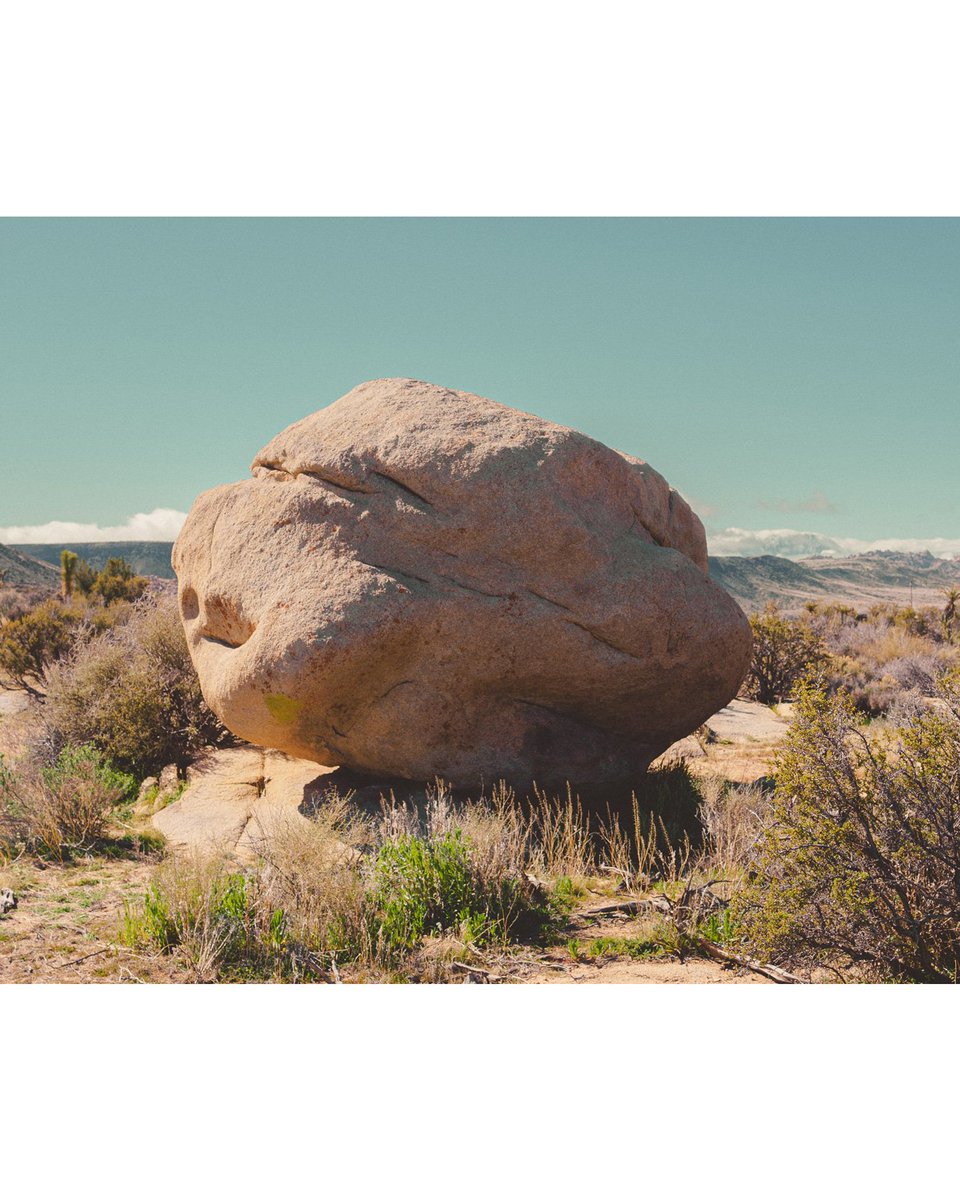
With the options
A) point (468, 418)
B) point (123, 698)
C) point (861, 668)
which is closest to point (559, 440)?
point (468, 418)

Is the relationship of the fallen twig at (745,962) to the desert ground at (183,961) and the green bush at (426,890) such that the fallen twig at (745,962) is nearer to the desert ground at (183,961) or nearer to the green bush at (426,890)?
the desert ground at (183,961)

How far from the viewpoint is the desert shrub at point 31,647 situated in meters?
15.4

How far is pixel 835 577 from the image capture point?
396ft

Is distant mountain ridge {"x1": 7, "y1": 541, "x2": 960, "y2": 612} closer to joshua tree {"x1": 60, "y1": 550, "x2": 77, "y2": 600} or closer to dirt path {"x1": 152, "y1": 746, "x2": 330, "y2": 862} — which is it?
joshua tree {"x1": 60, "y1": 550, "x2": 77, "y2": 600}

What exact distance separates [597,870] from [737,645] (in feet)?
8.53

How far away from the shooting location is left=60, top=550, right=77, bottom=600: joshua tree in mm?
25500

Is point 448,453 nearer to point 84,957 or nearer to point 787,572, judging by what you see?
point 84,957

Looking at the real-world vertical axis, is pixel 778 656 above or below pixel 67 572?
below

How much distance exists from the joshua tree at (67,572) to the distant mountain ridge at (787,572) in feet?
95.4

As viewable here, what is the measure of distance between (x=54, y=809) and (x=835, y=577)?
126 meters

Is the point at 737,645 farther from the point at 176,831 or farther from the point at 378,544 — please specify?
the point at 176,831

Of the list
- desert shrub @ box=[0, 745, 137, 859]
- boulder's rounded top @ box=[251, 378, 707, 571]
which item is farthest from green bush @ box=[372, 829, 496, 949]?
desert shrub @ box=[0, 745, 137, 859]

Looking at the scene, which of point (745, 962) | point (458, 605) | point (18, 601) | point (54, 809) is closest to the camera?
point (745, 962)

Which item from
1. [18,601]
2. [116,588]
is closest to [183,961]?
[116,588]
